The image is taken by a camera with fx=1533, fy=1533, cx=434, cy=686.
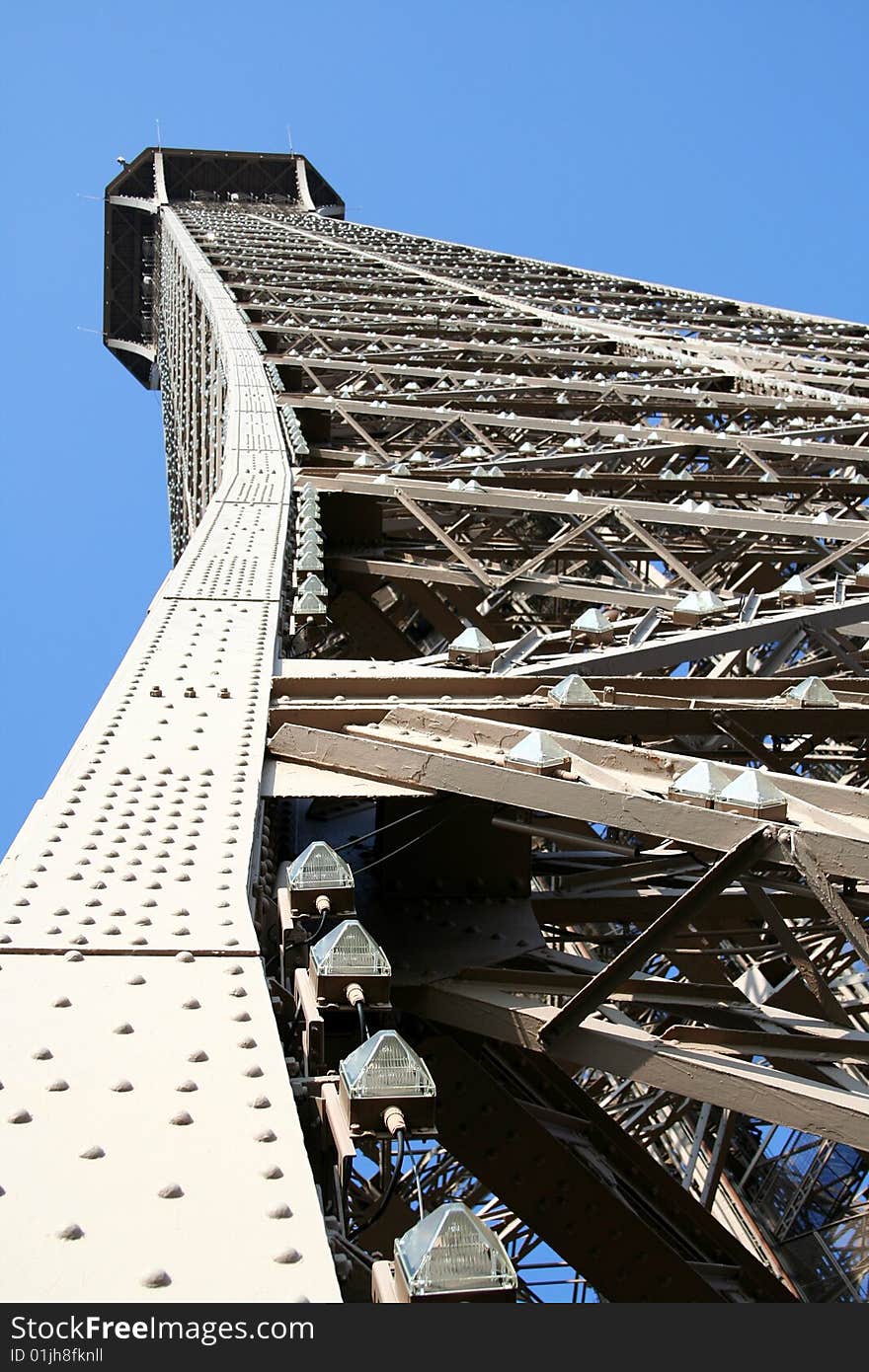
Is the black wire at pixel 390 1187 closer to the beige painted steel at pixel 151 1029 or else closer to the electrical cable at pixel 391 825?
the beige painted steel at pixel 151 1029

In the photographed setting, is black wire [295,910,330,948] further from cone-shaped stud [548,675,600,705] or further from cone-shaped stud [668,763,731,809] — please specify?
cone-shaped stud [548,675,600,705]

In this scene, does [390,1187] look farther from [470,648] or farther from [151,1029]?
[470,648]

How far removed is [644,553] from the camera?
35.5ft

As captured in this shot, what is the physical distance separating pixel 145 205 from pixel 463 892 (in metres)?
47.5

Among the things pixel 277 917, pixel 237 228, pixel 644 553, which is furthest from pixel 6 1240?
pixel 237 228

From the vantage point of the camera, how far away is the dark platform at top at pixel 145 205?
171 feet

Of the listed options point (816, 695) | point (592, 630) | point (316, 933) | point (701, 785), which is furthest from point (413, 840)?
point (592, 630)

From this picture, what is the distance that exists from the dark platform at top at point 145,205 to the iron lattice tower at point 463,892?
4180 centimetres

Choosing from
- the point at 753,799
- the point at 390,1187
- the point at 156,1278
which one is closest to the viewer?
the point at 156,1278

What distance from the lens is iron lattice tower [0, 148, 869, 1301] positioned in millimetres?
2799

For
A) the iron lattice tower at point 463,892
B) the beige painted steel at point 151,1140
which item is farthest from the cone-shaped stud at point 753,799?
the beige painted steel at point 151,1140

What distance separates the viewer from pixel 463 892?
5152mm

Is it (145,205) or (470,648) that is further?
(145,205)

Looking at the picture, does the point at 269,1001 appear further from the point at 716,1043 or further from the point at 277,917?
the point at 716,1043
